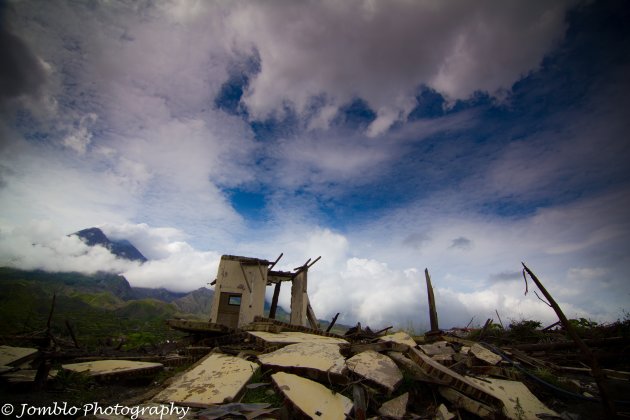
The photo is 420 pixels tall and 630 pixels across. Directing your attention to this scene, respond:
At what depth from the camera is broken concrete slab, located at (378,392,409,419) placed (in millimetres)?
3768

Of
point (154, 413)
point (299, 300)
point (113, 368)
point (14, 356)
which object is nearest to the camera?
point (154, 413)

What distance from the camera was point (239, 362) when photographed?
5.11 m

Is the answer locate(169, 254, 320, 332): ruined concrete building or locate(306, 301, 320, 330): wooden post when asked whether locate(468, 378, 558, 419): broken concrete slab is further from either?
locate(306, 301, 320, 330): wooden post

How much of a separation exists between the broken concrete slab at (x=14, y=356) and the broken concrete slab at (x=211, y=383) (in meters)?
4.03

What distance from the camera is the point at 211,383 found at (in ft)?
13.9

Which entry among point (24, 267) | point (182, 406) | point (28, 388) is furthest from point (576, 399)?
point (24, 267)

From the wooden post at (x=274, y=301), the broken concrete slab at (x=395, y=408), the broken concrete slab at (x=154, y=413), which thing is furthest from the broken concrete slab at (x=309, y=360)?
the wooden post at (x=274, y=301)

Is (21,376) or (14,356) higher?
(14,356)

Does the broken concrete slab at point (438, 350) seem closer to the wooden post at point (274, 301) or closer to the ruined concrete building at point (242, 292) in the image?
the ruined concrete building at point (242, 292)

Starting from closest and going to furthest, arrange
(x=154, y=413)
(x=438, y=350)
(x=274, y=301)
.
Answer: (x=154, y=413) < (x=438, y=350) < (x=274, y=301)

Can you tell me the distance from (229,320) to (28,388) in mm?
10721

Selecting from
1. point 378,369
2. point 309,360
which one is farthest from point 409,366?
point 309,360

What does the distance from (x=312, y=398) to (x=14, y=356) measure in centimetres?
688

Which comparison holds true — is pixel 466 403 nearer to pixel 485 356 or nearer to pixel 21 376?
pixel 485 356
